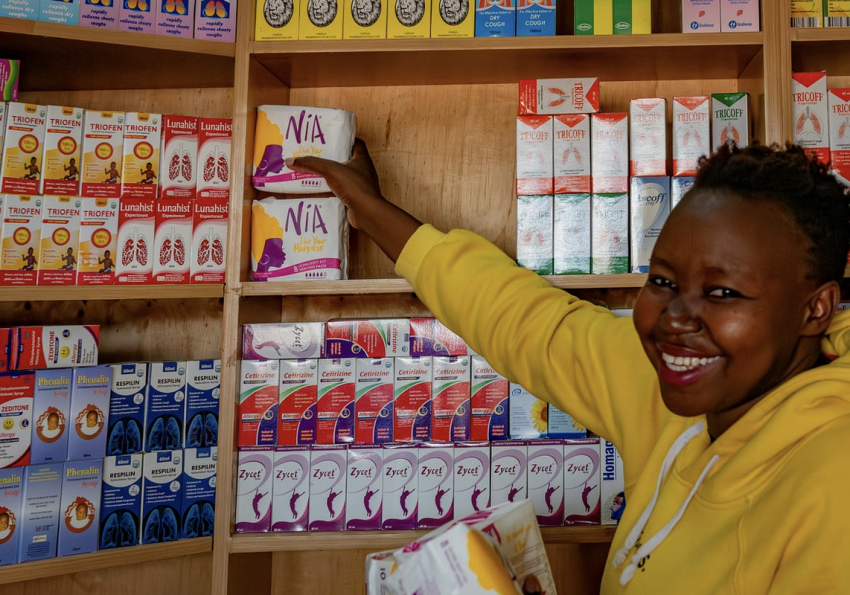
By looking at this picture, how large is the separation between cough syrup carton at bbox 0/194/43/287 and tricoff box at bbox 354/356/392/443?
718 millimetres

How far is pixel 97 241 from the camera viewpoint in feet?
4.95

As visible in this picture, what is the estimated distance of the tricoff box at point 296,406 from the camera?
1549 mm

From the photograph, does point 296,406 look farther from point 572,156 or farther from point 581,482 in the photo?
point 572,156

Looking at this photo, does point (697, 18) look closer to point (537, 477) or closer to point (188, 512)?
point (537, 477)

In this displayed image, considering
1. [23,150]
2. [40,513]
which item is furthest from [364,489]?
[23,150]

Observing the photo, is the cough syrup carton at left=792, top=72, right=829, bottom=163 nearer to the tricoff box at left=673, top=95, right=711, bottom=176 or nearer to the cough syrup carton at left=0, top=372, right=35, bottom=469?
the tricoff box at left=673, top=95, right=711, bottom=176

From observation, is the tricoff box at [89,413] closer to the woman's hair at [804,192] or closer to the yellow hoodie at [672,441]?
the yellow hoodie at [672,441]

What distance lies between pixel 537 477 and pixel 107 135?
1.19m

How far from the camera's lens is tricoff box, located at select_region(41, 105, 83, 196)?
148 centimetres

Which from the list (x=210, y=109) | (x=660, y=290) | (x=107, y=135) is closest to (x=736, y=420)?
(x=660, y=290)

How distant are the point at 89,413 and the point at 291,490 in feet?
1.50

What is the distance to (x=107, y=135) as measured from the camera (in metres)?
1.51

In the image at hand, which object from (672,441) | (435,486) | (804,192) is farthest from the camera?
(435,486)

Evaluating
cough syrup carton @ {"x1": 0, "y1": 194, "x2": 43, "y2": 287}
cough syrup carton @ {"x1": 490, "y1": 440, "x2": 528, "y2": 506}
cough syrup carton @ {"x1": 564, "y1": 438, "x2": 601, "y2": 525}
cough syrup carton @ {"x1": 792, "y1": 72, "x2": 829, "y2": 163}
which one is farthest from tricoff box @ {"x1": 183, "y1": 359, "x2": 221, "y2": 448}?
cough syrup carton @ {"x1": 792, "y1": 72, "x2": 829, "y2": 163}
